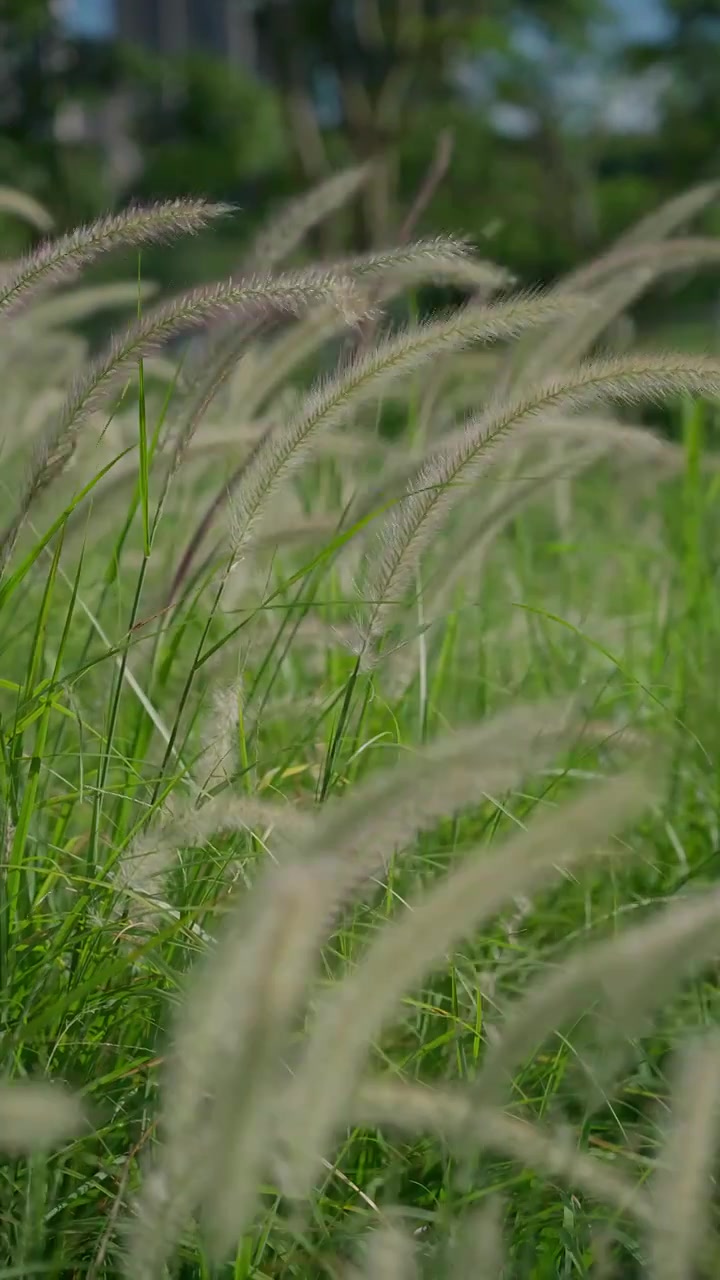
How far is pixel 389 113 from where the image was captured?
14.1 meters

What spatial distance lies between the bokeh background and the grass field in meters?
11.7

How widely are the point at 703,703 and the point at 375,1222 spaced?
0.82 metres

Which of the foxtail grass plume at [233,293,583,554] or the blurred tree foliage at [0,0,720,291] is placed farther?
the blurred tree foliage at [0,0,720,291]

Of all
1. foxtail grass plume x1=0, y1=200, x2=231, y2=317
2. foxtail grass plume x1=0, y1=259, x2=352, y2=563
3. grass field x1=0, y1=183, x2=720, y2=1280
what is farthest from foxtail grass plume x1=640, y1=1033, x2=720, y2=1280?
foxtail grass plume x1=0, y1=200, x2=231, y2=317

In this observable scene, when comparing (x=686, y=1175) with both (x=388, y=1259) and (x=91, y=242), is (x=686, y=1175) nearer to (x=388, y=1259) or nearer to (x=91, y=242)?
(x=388, y=1259)

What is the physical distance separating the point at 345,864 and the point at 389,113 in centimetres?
1470

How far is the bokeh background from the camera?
13.9 meters

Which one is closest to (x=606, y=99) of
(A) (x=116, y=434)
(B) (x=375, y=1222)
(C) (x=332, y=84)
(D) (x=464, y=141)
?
(D) (x=464, y=141)

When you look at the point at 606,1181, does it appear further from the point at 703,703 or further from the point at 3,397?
the point at 3,397

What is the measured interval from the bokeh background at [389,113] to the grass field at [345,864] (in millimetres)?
11690

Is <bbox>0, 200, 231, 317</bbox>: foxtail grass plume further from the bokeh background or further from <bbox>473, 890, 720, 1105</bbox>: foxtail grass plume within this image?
the bokeh background

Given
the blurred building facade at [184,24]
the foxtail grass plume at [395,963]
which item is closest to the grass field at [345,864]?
the foxtail grass plume at [395,963]

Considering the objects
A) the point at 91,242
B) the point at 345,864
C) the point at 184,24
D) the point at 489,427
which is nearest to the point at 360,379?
the point at 489,427

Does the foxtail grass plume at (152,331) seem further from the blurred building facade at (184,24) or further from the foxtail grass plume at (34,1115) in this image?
the blurred building facade at (184,24)
